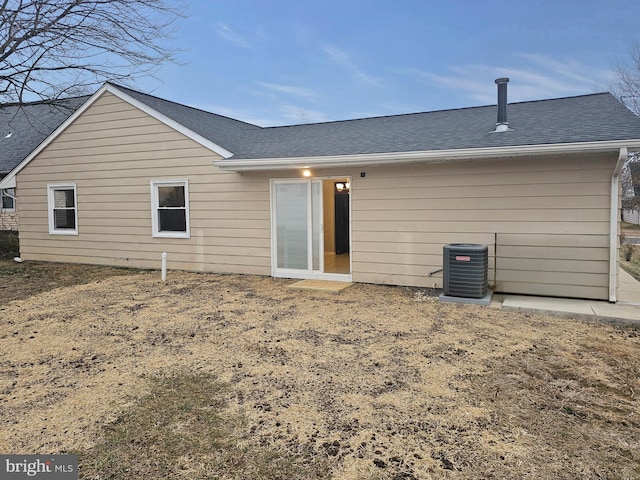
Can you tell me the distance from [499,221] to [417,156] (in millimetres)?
1651

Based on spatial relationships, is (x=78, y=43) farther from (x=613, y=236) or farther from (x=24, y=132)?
(x=24, y=132)

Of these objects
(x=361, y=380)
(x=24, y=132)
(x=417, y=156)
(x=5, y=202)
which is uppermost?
(x=24, y=132)

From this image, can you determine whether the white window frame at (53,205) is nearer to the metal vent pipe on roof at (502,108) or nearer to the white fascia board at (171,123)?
the white fascia board at (171,123)

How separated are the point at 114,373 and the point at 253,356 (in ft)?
4.09

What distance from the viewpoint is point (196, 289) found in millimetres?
7543

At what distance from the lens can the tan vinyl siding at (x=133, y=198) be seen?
8.79 m

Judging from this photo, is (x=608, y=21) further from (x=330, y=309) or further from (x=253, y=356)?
(x=253, y=356)

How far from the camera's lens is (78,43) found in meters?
8.20

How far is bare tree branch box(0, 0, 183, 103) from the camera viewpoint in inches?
307

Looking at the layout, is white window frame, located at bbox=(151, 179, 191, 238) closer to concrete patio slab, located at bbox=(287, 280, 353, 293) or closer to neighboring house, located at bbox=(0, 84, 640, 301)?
neighboring house, located at bbox=(0, 84, 640, 301)

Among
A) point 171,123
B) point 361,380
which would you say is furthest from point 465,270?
point 171,123

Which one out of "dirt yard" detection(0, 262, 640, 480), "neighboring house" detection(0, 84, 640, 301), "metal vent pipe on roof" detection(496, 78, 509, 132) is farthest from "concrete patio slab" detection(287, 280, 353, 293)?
"metal vent pipe on roof" detection(496, 78, 509, 132)

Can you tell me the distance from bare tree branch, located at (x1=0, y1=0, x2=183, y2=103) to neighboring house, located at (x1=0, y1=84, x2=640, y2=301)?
93cm

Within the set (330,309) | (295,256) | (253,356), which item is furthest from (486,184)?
(253,356)
